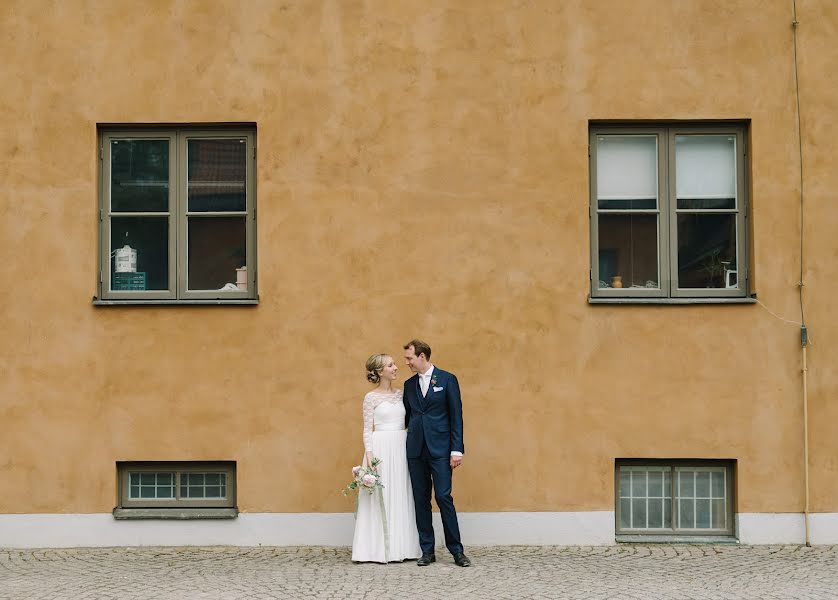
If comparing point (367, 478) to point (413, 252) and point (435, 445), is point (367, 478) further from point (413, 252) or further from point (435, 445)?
point (413, 252)

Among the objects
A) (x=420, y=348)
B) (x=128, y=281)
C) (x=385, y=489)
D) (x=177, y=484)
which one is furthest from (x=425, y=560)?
(x=128, y=281)

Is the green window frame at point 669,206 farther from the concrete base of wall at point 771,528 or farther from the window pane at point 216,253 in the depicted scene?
the window pane at point 216,253

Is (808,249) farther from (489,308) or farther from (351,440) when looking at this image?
(351,440)

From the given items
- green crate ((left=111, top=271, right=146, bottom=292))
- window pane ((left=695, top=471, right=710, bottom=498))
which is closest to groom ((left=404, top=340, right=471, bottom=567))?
window pane ((left=695, top=471, right=710, bottom=498))

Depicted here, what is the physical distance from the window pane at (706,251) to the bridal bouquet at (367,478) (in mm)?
3452

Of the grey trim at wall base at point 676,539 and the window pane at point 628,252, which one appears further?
the window pane at point 628,252

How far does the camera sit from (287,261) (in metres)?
10.4

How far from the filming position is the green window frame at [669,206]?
34.4 feet

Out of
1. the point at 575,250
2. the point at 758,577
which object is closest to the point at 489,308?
the point at 575,250

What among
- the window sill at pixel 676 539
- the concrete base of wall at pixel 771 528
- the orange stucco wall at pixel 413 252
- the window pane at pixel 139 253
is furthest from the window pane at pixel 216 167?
the concrete base of wall at pixel 771 528

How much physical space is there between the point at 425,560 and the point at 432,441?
103 cm

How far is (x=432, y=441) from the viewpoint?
9477 mm

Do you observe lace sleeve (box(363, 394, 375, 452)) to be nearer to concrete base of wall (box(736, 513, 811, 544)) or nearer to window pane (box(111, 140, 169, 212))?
window pane (box(111, 140, 169, 212))

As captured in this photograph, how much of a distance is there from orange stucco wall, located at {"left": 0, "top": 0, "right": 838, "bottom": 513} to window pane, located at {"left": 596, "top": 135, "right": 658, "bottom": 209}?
306mm
